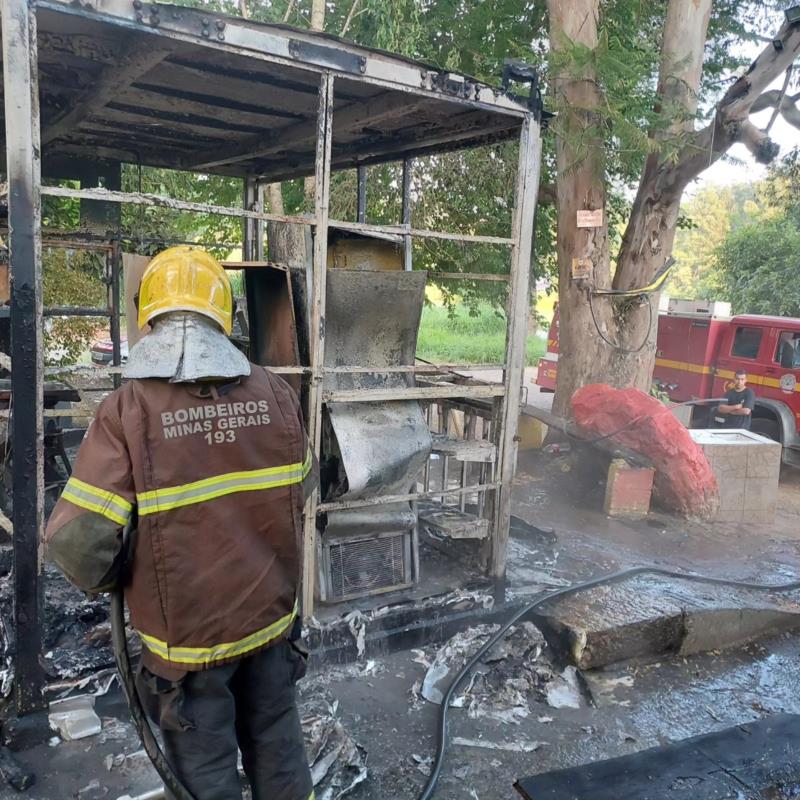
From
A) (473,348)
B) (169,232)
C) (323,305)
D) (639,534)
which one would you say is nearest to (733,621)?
(639,534)

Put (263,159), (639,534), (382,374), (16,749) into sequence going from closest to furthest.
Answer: (16,749), (382,374), (263,159), (639,534)

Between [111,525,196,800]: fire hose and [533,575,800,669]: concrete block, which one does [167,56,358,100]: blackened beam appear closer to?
[111,525,196,800]: fire hose

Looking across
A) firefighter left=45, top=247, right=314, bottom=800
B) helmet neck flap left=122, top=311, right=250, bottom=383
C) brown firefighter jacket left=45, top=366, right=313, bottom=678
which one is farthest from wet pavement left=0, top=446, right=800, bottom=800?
helmet neck flap left=122, top=311, right=250, bottom=383

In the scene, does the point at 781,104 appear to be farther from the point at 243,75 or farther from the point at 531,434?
the point at 243,75

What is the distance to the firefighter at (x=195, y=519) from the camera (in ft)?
6.86

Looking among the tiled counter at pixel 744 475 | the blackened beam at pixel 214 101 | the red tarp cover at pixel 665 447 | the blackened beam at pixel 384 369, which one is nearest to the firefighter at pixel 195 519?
the blackened beam at pixel 384 369

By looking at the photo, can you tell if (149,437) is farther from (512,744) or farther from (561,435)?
(561,435)

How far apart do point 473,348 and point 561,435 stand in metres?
15.2

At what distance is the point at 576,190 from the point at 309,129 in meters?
4.60

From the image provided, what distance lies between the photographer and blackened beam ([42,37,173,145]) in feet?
10.5

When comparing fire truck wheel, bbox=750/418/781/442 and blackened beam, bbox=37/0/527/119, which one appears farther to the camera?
fire truck wheel, bbox=750/418/781/442

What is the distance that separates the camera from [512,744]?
3514mm

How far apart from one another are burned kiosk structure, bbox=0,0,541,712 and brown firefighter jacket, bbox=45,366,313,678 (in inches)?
44.2

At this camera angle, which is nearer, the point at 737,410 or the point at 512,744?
the point at 512,744
